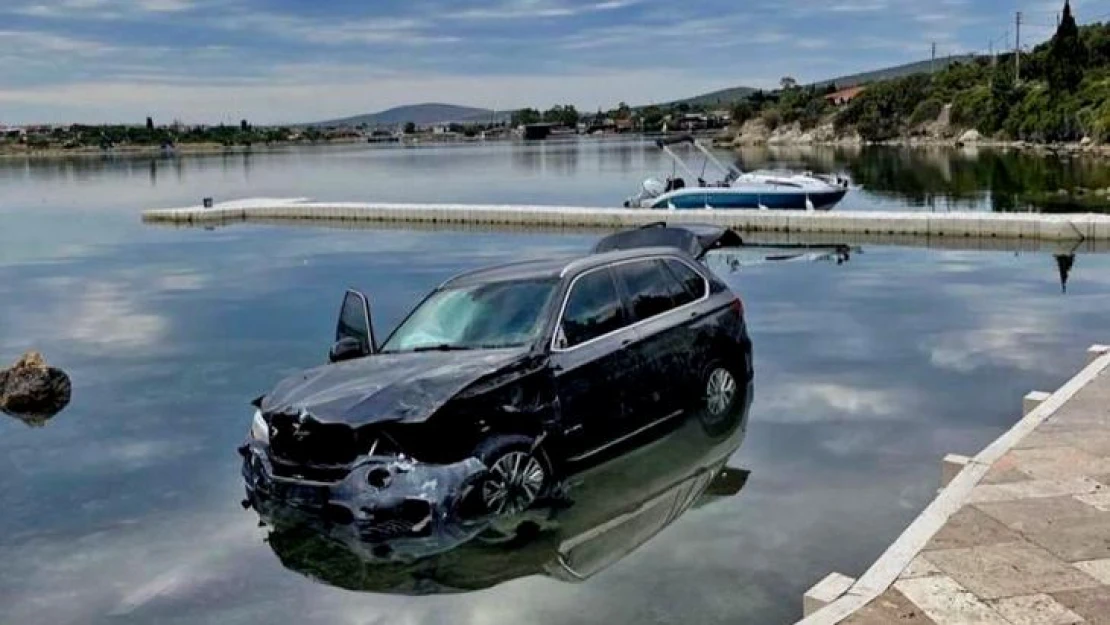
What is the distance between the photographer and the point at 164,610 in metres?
5.99

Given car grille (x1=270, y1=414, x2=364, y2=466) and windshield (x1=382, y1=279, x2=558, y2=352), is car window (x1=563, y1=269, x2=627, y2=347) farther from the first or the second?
car grille (x1=270, y1=414, x2=364, y2=466)

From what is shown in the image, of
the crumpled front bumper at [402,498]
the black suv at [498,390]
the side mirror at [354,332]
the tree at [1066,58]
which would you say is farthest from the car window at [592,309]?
the tree at [1066,58]

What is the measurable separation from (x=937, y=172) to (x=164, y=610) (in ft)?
195

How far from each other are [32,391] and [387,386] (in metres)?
5.94

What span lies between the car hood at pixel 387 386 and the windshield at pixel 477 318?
0.28 m

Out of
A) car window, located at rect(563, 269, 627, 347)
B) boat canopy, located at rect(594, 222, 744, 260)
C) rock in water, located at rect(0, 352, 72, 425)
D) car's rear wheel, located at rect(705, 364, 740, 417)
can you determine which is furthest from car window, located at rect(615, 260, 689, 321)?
rock in water, located at rect(0, 352, 72, 425)

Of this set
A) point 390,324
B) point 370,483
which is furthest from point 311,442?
point 390,324

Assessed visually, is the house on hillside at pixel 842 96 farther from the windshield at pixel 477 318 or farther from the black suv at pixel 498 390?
the windshield at pixel 477 318

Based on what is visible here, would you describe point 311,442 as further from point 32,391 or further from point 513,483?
point 32,391

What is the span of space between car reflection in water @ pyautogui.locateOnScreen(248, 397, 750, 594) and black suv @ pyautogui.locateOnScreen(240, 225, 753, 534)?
0.11 m

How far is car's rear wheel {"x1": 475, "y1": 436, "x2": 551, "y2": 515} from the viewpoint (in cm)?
675

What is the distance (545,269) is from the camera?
841 cm

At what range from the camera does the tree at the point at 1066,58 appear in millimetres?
99062

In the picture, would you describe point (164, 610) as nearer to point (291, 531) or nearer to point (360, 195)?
point (291, 531)
